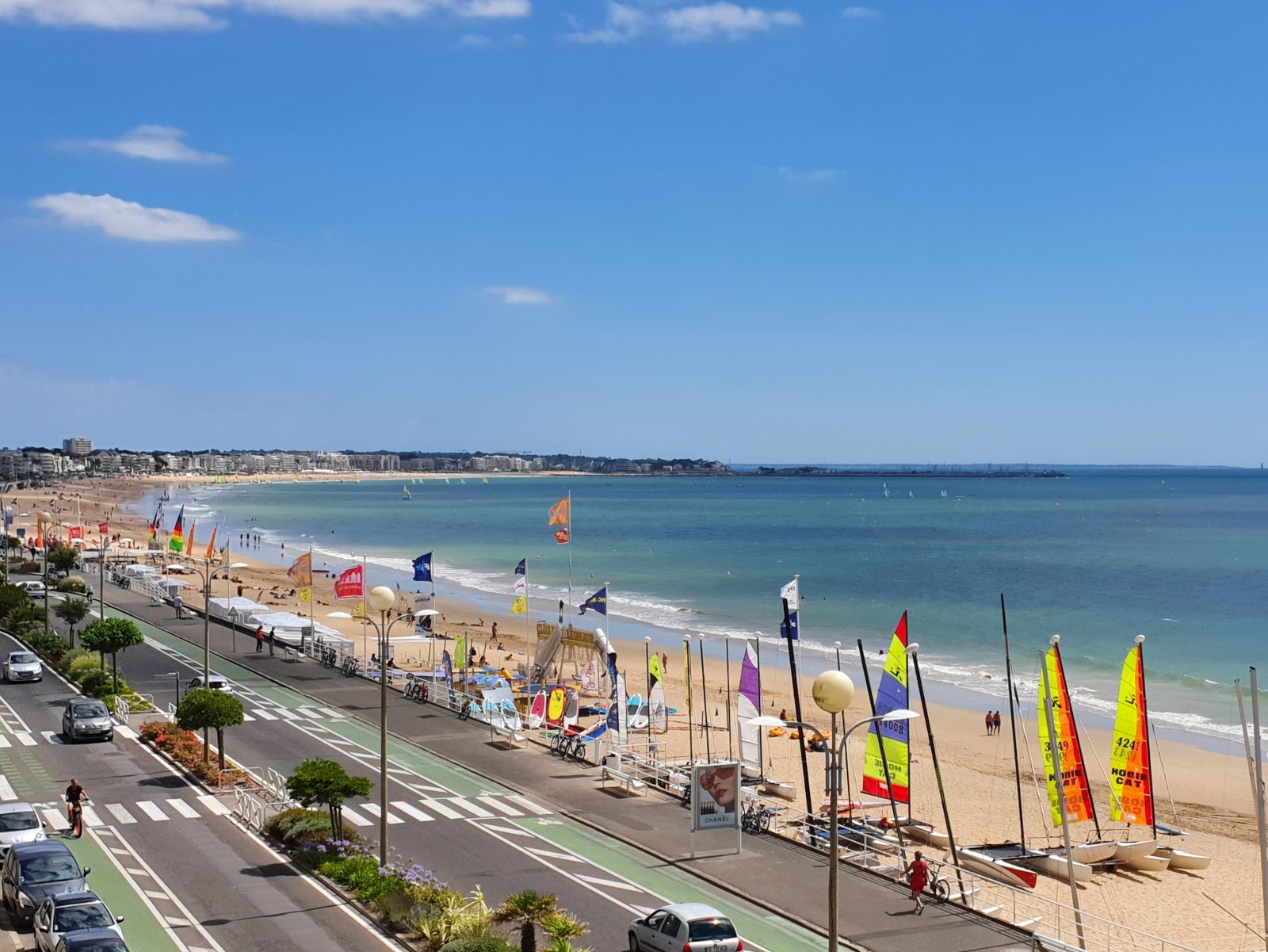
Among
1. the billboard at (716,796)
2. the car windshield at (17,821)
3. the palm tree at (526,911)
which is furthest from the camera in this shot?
the billboard at (716,796)

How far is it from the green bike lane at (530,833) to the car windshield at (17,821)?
21.5 ft

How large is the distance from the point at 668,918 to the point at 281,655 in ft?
122

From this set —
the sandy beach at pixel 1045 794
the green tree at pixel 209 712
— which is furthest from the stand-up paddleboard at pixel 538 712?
the green tree at pixel 209 712

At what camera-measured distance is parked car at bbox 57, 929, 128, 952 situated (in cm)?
1576

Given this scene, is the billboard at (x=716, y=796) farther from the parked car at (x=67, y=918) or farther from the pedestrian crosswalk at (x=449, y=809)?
the parked car at (x=67, y=918)

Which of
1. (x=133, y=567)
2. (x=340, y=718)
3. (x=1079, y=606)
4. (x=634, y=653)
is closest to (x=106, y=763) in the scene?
(x=340, y=718)

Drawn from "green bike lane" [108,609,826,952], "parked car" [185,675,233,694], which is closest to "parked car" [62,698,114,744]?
"green bike lane" [108,609,826,952]

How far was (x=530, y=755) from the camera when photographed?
1335 inches

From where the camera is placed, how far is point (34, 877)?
19.2 meters

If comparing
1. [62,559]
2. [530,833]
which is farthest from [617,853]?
[62,559]

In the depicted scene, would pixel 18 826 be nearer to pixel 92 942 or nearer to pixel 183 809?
pixel 183 809

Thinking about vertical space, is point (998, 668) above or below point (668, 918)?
below

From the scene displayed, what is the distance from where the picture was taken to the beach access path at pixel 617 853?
20.2 meters

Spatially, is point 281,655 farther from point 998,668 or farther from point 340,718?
point 998,668
